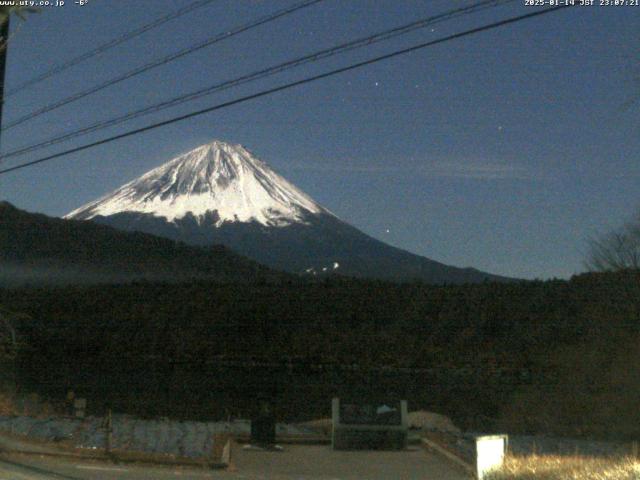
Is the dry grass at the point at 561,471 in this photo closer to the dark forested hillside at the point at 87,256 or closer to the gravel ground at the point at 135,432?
the gravel ground at the point at 135,432

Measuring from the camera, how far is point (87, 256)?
48.6m

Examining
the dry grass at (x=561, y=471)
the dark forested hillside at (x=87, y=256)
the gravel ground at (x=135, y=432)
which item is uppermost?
the dark forested hillside at (x=87, y=256)

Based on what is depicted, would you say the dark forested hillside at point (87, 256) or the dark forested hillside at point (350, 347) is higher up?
the dark forested hillside at point (87, 256)

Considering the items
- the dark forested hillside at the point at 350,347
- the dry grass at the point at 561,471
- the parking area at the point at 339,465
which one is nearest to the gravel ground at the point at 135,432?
the parking area at the point at 339,465

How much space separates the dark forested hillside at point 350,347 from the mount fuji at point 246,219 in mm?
23477

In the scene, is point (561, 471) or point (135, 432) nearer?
point (561, 471)

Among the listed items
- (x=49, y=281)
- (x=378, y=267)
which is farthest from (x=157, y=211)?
(x=49, y=281)

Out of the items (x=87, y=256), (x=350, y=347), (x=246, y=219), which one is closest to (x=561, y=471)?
(x=350, y=347)

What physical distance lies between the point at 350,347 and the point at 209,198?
70226 mm

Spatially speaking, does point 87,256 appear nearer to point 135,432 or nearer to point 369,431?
point 135,432

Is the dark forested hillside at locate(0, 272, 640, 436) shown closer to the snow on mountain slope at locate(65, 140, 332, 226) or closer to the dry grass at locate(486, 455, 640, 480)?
the dry grass at locate(486, 455, 640, 480)

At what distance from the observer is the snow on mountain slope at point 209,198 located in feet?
354

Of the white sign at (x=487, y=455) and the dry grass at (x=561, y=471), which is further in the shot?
the white sign at (x=487, y=455)

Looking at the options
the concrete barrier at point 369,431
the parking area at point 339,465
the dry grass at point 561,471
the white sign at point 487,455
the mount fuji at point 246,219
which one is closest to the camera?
the dry grass at point 561,471
